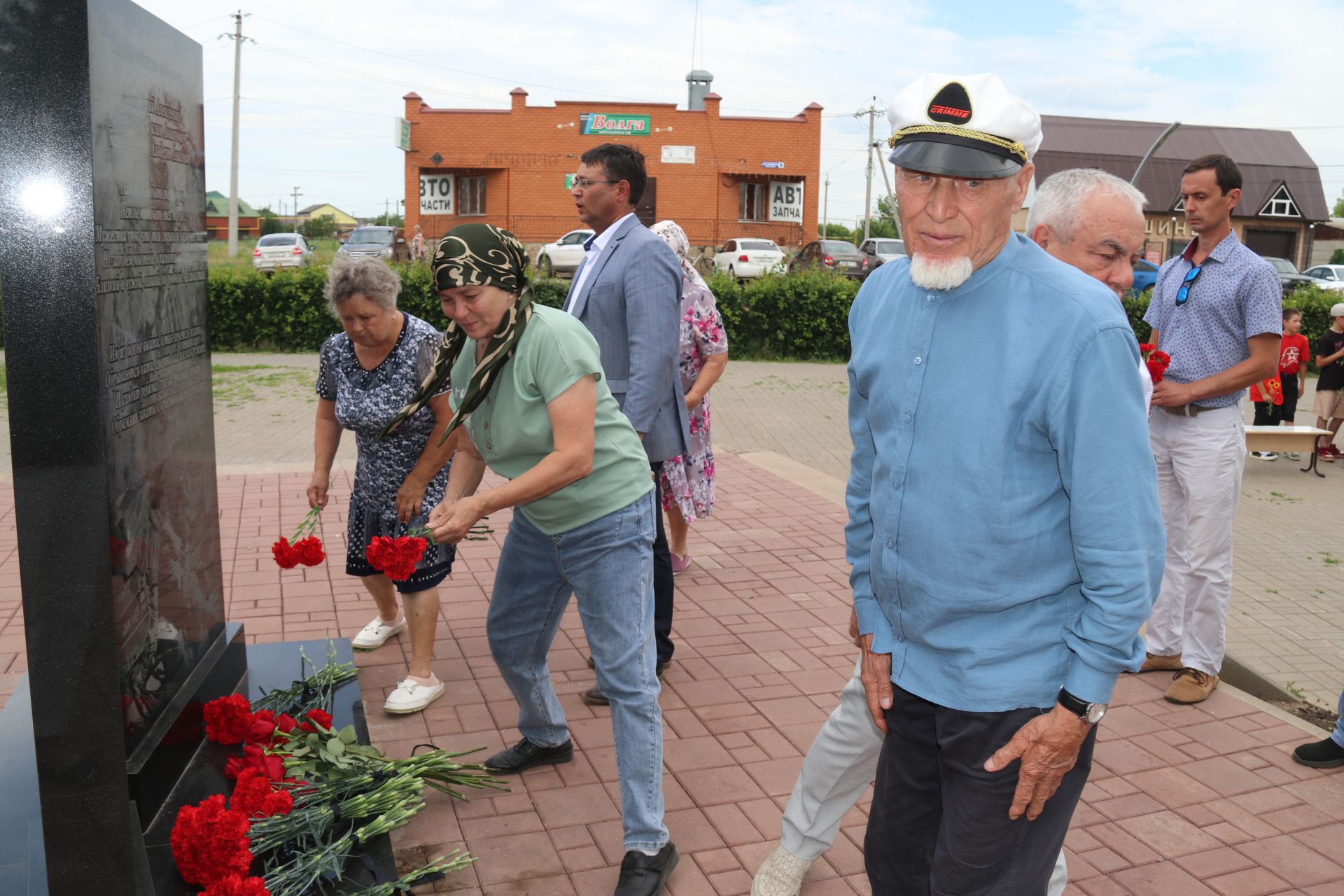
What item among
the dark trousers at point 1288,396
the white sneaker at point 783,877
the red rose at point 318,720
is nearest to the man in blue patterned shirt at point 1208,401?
the white sneaker at point 783,877

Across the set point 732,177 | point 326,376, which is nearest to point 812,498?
point 326,376

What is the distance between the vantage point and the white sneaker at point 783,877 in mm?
3070

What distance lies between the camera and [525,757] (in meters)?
3.81

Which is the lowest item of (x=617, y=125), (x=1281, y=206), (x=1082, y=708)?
(x=1082, y=708)

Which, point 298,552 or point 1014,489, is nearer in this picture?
point 1014,489

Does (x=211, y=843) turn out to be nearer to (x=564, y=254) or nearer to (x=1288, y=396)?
(x=1288, y=396)

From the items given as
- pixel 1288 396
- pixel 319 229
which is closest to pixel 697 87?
pixel 1288 396

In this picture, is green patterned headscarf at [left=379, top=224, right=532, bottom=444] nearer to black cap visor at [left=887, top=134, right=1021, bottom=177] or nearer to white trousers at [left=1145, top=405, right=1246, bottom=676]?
black cap visor at [left=887, top=134, right=1021, bottom=177]

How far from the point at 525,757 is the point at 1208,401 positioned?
303cm

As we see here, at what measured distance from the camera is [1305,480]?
10492 millimetres

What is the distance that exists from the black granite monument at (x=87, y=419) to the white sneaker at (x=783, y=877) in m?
1.62

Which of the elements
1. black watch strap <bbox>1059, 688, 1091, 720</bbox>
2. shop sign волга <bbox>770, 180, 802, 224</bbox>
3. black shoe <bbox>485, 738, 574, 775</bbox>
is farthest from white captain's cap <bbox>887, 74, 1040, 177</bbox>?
shop sign волга <bbox>770, 180, 802, 224</bbox>

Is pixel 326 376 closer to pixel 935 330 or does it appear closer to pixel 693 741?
pixel 693 741

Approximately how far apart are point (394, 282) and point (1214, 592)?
346cm
